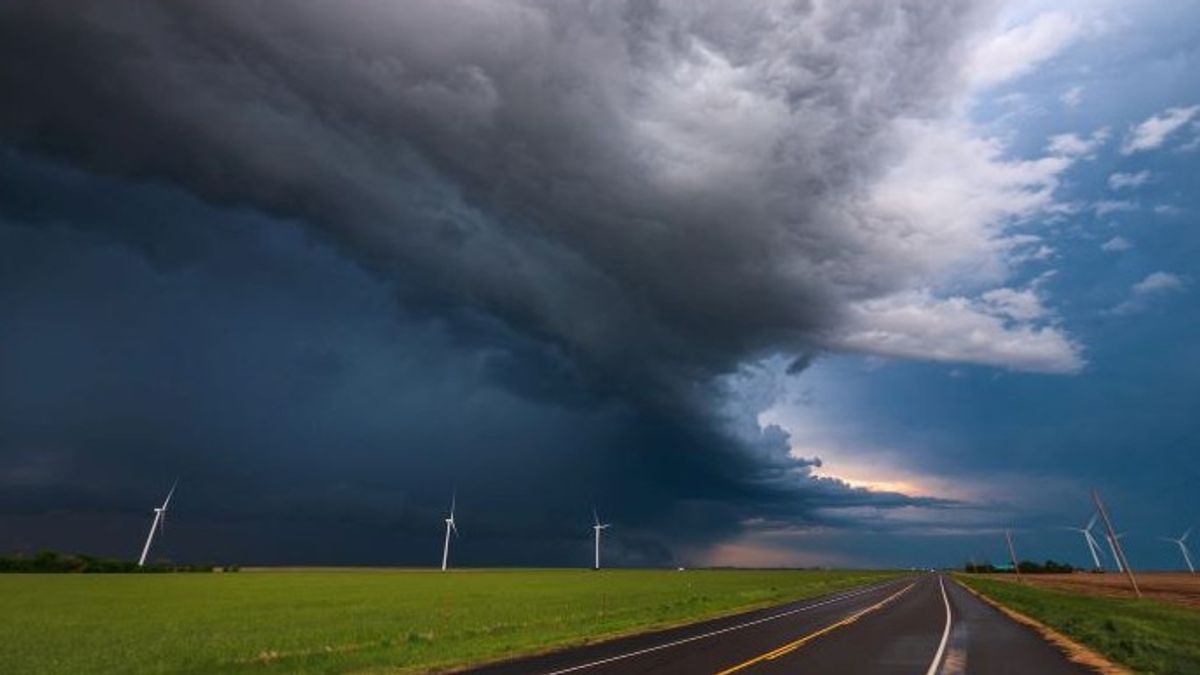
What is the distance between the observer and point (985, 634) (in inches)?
1323

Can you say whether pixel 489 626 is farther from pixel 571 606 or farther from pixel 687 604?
pixel 687 604

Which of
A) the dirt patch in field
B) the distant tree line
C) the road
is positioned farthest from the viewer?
the distant tree line

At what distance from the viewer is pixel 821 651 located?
2648cm

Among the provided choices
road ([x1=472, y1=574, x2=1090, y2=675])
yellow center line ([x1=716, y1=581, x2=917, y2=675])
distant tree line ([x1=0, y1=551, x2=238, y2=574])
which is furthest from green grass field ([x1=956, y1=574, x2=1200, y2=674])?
distant tree line ([x1=0, y1=551, x2=238, y2=574])

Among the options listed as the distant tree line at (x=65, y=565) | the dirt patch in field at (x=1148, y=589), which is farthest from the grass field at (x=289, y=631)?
the distant tree line at (x=65, y=565)

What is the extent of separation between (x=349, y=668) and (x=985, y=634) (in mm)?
24870

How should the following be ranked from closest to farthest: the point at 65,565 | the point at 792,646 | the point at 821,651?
the point at 821,651 < the point at 792,646 < the point at 65,565

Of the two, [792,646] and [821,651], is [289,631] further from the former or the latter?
[821,651]

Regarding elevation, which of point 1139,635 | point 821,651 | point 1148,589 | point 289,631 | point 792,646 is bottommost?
point 821,651

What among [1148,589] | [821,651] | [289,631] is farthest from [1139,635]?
[1148,589]

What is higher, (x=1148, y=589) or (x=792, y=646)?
(x=1148, y=589)

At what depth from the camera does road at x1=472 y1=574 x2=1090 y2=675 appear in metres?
22.1

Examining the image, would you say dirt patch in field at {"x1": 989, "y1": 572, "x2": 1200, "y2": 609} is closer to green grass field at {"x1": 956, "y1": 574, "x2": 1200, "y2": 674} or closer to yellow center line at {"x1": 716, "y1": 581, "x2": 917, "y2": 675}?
green grass field at {"x1": 956, "y1": 574, "x2": 1200, "y2": 674}

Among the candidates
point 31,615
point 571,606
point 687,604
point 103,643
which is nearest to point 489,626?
point 103,643
